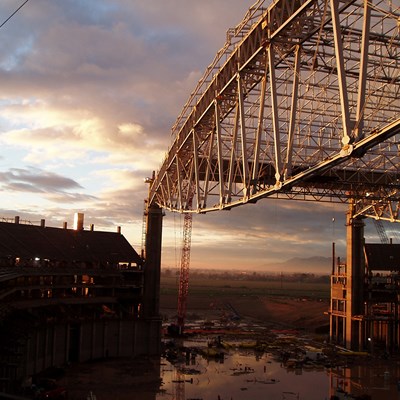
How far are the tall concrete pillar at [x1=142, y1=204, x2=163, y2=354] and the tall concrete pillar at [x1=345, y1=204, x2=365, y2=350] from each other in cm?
1996

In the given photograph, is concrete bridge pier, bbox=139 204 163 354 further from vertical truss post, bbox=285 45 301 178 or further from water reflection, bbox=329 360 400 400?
vertical truss post, bbox=285 45 301 178

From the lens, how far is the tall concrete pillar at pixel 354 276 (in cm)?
5506

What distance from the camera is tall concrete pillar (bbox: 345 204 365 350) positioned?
5506 centimetres

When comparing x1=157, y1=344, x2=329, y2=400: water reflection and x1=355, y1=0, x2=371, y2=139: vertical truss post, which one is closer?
x1=355, y1=0, x2=371, y2=139: vertical truss post

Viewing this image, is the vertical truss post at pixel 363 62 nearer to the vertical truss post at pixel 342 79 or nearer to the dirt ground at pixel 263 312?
the vertical truss post at pixel 342 79

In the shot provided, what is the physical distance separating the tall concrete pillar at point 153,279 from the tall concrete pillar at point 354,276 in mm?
19955

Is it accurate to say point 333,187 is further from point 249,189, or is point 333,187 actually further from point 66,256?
point 66,256

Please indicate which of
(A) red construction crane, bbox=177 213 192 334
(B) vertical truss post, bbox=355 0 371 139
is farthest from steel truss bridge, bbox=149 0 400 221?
(A) red construction crane, bbox=177 213 192 334

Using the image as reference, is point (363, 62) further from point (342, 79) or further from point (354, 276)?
point (354, 276)

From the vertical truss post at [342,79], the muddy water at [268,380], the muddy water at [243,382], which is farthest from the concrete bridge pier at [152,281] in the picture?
the vertical truss post at [342,79]

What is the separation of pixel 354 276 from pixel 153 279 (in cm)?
2115

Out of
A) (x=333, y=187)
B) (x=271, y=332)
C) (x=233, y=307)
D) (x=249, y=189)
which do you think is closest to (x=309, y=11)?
(x=249, y=189)

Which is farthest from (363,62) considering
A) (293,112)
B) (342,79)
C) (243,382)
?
(243,382)

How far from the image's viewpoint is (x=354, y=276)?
55688 mm
